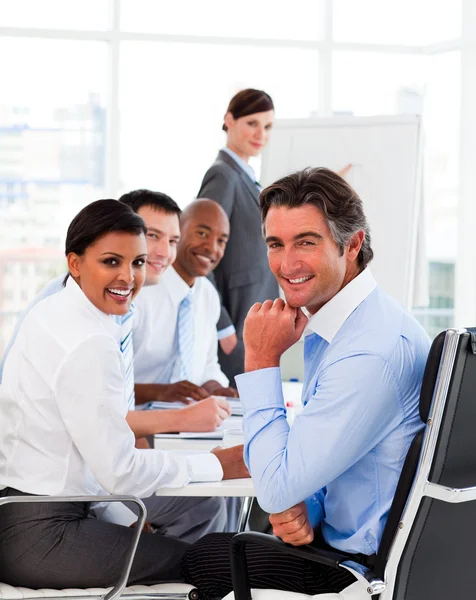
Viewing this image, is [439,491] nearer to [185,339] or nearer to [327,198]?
[327,198]

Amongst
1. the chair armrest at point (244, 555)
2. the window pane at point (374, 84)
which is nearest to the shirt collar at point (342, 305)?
the chair armrest at point (244, 555)

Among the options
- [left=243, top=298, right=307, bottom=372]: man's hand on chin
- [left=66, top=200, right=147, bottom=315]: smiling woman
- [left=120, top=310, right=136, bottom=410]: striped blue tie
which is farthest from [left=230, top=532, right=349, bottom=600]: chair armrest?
[left=120, top=310, right=136, bottom=410]: striped blue tie

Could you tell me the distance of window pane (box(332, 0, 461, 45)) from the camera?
20.8ft

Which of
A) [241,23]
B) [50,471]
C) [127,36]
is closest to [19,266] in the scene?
[127,36]

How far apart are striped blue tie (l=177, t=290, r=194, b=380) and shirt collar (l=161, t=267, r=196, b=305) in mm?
37

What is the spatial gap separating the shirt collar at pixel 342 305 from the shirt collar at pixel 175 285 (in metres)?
1.52

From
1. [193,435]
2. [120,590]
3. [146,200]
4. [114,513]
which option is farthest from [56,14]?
[120,590]

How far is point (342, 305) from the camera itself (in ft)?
Result: 5.58

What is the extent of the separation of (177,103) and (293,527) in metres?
4.89

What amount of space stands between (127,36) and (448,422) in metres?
5.03

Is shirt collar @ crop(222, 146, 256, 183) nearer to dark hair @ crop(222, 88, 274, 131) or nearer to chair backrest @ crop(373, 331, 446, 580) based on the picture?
dark hair @ crop(222, 88, 274, 131)

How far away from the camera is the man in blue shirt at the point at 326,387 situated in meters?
1.55

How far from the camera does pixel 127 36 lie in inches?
234

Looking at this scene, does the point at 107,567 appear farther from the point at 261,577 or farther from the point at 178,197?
the point at 178,197
